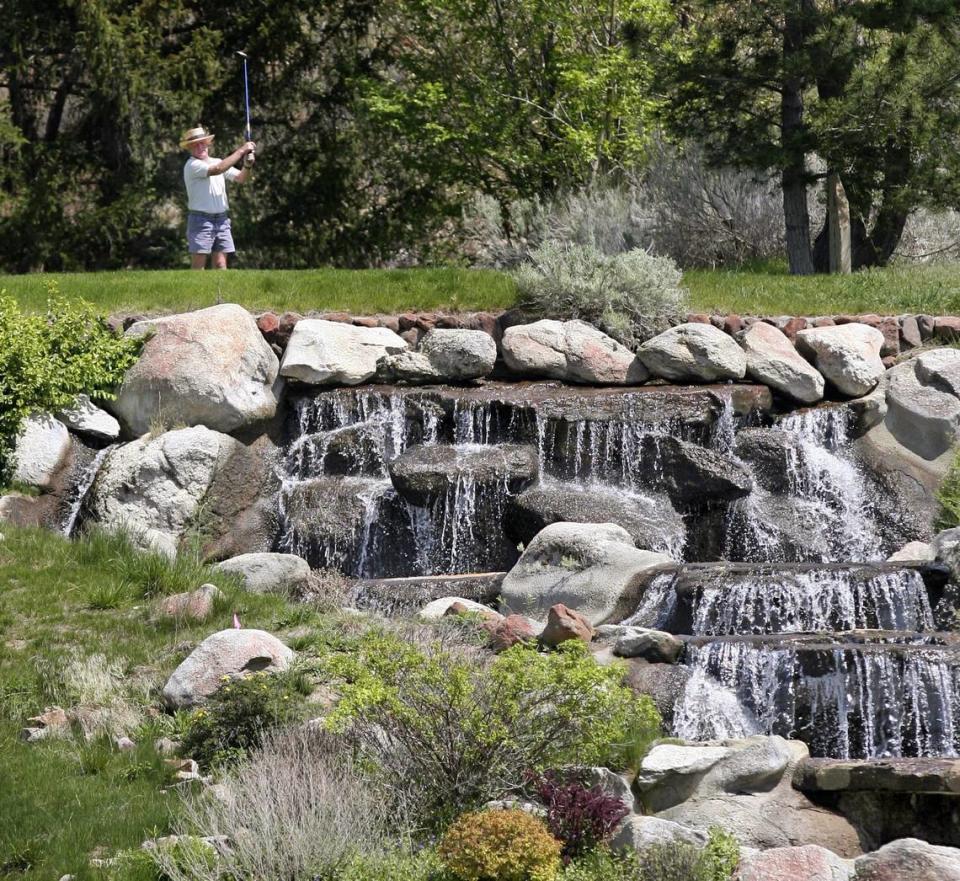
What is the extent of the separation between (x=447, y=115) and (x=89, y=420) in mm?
10028

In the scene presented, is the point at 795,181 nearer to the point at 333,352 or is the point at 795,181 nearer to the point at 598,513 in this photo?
the point at 333,352

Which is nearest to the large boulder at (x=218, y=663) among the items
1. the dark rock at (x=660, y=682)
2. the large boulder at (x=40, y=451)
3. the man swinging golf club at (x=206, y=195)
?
the dark rock at (x=660, y=682)

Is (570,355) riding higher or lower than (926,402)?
higher

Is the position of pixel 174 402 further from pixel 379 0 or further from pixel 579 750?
pixel 379 0

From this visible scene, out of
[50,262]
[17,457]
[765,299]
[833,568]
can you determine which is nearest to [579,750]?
[833,568]

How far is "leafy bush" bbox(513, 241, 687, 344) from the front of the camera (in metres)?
14.2

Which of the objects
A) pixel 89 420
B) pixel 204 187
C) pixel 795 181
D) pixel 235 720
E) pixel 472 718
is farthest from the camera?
pixel 795 181

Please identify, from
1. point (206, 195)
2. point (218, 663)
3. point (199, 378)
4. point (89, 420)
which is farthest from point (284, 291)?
point (218, 663)

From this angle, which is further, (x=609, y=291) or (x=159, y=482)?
(x=609, y=291)

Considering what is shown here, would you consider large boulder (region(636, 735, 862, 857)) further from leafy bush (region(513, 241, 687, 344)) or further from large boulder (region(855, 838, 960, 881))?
leafy bush (region(513, 241, 687, 344))

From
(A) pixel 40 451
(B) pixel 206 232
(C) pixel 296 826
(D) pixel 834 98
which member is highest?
(D) pixel 834 98

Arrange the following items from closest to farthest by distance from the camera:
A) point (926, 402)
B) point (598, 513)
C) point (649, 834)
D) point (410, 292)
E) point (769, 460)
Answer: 1. point (649, 834)
2. point (598, 513)
3. point (769, 460)
4. point (926, 402)
5. point (410, 292)

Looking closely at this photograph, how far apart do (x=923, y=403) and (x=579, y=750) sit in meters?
7.61

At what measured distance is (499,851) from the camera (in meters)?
5.63
